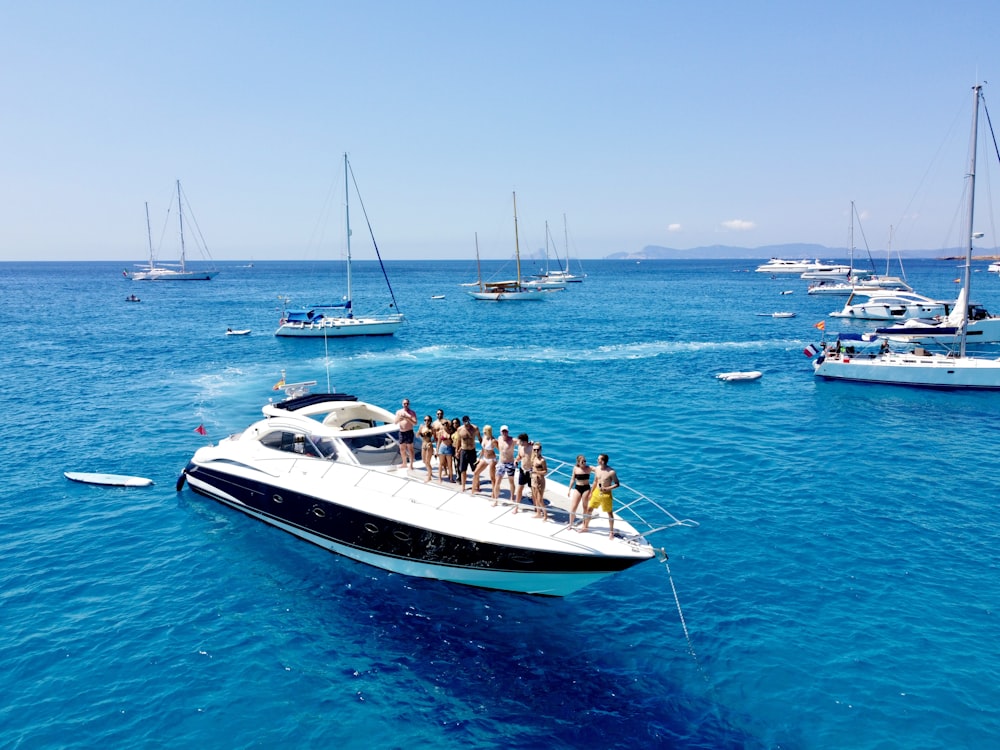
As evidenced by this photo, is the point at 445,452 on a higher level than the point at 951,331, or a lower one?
higher

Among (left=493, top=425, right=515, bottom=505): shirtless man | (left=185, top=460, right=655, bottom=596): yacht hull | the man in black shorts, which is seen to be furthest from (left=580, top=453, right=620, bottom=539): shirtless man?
the man in black shorts

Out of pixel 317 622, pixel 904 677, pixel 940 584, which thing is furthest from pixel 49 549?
pixel 940 584

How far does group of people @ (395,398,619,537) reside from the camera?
15.2 m

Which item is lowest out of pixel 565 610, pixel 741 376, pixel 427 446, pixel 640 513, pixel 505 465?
pixel 565 610

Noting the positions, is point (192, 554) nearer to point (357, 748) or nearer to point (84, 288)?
point (357, 748)

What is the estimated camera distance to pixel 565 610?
16.3 metres

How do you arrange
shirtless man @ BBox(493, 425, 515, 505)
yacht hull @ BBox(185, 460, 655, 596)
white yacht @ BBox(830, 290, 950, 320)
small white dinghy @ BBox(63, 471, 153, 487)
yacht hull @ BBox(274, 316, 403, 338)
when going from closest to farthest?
yacht hull @ BBox(185, 460, 655, 596) < shirtless man @ BBox(493, 425, 515, 505) < small white dinghy @ BBox(63, 471, 153, 487) < yacht hull @ BBox(274, 316, 403, 338) < white yacht @ BBox(830, 290, 950, 320)

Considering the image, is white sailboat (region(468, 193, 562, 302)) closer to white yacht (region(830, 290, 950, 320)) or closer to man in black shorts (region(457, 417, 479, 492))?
white yacht (region(830, 290, 950, 320))

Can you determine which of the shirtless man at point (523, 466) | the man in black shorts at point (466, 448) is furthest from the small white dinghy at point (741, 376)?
the shirtless man at point (523, 466)

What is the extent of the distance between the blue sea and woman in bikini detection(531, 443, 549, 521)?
2613 millimetres

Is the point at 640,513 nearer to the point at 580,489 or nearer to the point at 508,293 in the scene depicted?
the point at 580,489

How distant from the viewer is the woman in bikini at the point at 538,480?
1581 centimetres

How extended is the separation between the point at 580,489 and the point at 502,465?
2.32 metres

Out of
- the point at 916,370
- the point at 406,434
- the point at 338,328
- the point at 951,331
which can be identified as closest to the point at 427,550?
the point at 406,434
